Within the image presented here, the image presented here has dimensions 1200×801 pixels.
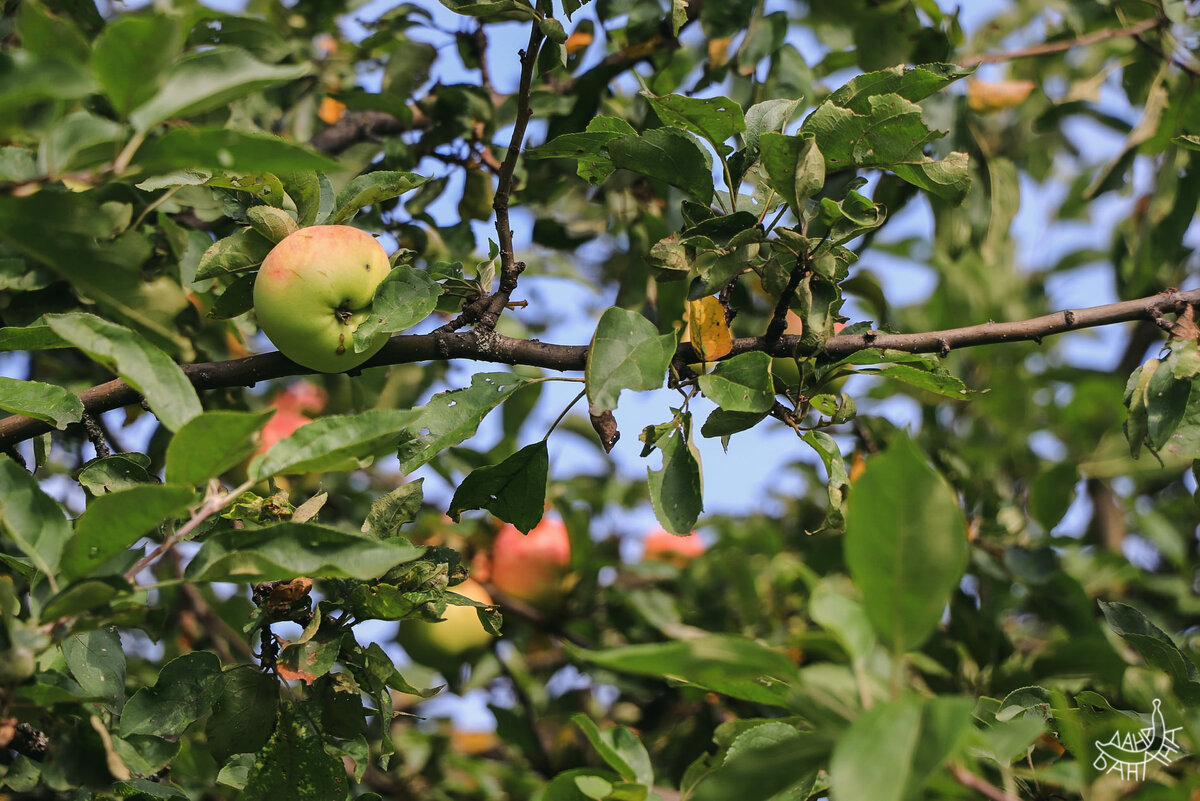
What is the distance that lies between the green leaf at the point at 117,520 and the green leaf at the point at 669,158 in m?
0.66

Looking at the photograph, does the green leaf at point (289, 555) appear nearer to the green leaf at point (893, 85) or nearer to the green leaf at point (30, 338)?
the green leaf at point (30, 338)

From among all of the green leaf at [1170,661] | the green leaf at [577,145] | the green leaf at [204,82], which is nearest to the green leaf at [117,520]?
the green leaf at [204,82]

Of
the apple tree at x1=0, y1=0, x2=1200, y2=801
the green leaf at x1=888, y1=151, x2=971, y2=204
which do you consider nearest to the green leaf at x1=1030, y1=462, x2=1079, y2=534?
the apple tree at x1=0, y1=0, x2=1200, y2=801

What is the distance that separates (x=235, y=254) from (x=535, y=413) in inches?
54.6

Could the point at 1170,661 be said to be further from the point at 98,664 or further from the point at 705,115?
the point at 98,664

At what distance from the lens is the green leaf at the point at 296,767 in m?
1.08

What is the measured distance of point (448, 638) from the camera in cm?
215

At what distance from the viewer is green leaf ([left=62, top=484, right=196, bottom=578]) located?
29.9 inches

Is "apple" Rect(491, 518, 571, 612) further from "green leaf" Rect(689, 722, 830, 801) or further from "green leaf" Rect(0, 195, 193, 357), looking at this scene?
"green leaf" Rect(689, 722, 830, 801)

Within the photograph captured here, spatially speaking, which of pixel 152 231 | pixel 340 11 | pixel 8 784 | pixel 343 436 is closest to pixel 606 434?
pixel 343 436

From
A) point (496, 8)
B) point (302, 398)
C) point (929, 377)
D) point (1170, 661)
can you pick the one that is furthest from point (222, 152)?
point (302, 398)

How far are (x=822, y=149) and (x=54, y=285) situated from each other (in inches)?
48.3

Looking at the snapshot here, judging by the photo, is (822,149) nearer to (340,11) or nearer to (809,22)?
(809,22)

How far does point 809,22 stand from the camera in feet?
6.98
